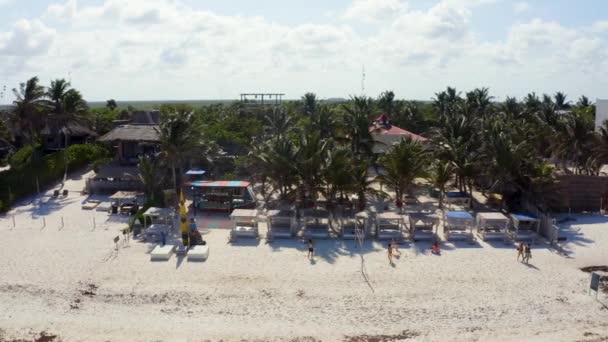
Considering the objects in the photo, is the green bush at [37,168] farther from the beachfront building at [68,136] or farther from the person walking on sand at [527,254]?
the person walking on sand at [527,254]

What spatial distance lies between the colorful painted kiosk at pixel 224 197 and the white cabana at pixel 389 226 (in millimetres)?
7472

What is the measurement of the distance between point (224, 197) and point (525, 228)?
48.2 ft

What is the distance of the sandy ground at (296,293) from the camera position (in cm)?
1423

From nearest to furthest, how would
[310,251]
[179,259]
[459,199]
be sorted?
1. [179,259]
2. [310,251]
3. [459,199]

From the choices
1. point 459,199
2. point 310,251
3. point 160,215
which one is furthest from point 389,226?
point 160,215

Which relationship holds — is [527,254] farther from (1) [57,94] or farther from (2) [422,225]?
(1) [57,94]

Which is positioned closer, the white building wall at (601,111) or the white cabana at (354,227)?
the white cabana at (354,227)

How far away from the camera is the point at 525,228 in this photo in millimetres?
22172

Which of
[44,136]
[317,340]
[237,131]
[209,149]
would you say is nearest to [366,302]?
[317,340]

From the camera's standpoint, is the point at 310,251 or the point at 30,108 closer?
the point at 310,251

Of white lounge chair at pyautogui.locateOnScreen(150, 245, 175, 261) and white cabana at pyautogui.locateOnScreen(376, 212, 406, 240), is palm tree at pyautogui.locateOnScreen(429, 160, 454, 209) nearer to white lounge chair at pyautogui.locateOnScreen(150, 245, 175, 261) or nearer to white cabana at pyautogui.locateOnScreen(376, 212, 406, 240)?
white cabana at pyautogui.locateOnScreen(376, 212, 406, 240)

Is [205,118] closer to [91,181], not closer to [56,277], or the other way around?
[91,181]

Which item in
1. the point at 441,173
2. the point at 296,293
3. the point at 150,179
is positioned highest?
the point at 441,173

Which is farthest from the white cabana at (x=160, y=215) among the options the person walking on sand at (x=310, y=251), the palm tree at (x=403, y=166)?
the palm tree at (x=403, y=166)
